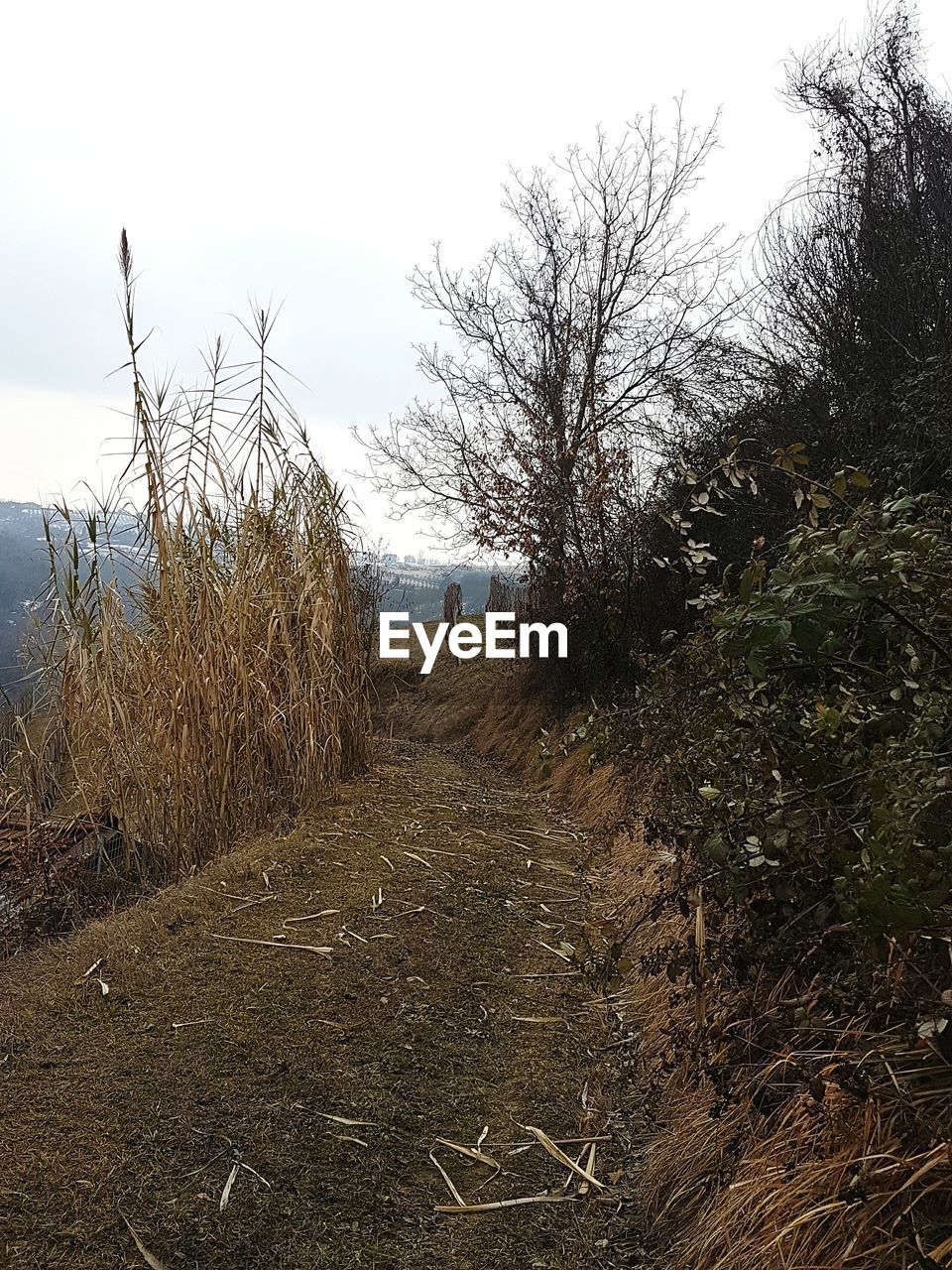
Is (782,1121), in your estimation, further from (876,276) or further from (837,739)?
(876,276)

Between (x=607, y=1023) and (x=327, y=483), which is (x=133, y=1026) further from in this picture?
(x=327, y=483)

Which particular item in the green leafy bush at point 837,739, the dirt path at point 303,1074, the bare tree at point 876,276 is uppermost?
the bare tree at point 876,276

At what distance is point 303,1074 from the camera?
2.49 m

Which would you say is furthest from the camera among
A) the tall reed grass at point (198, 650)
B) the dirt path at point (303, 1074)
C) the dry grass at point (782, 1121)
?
the tall reed grass at point (198, 650)

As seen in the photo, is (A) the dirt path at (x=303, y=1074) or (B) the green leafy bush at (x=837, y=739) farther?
(A) the dirt path at (x=303, y=1074)

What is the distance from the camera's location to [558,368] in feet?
33.3

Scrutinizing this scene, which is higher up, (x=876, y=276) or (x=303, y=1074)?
(x=876, y=276)

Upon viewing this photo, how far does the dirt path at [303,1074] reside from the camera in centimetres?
197

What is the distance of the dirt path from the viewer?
6.47ft

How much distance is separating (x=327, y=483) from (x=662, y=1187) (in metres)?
3.54

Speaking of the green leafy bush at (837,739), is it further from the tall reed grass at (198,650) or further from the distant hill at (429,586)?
the distant hill at (429,586)

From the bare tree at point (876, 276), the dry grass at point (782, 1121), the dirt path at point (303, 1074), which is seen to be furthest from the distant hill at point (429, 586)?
the dry grass at point (782, 1121)

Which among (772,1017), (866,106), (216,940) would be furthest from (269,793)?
(866,106)

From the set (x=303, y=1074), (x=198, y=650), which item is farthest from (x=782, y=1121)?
(x=198, y=650)
